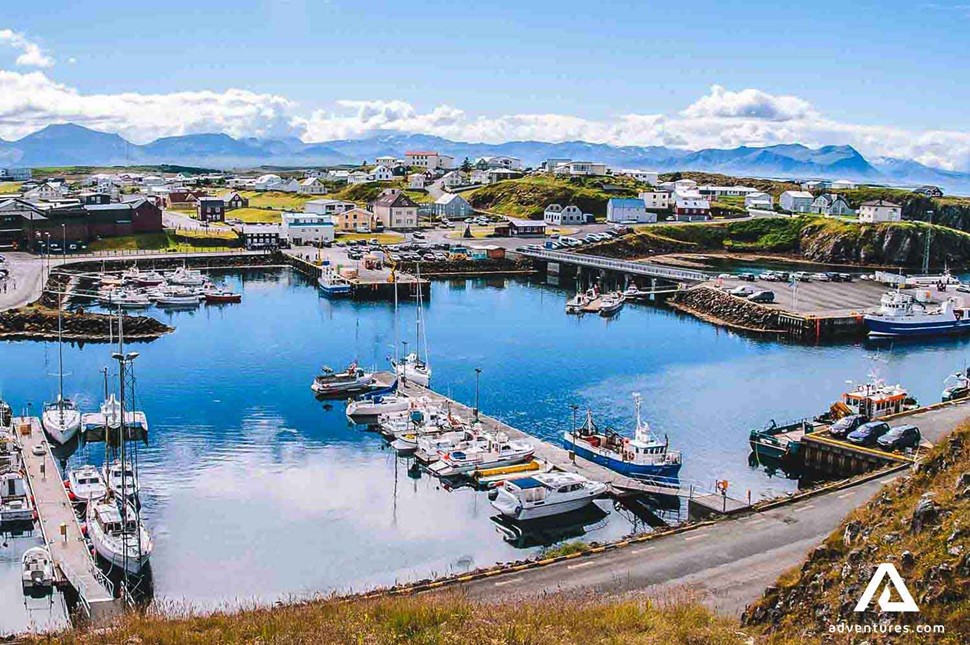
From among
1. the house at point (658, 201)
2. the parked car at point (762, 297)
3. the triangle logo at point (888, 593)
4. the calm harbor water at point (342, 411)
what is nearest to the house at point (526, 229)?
the house at point (658, 201)

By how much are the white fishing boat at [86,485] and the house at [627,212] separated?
77.7 meters

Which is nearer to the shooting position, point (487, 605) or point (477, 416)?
point (487, 605)

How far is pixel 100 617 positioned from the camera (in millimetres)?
17172

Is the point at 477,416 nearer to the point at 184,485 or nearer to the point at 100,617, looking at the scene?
the point at 184,485

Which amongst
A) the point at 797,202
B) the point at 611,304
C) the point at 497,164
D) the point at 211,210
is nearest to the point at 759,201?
the point at 797,202

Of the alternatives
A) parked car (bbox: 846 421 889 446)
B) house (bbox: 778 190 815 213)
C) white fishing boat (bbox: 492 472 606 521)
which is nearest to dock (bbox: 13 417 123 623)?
white fishing boat (bbox: 492 472 606 521)

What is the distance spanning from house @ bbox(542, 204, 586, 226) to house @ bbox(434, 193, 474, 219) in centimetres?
985

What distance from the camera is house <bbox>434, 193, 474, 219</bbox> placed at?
101m

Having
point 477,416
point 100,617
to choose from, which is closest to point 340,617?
point 100,617

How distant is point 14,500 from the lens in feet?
80.5

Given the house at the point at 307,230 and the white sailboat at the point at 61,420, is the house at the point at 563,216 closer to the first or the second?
the house at the point at 307,230

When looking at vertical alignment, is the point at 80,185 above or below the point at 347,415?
above

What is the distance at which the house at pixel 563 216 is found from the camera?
9731 cm

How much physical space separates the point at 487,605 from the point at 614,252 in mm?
67811
